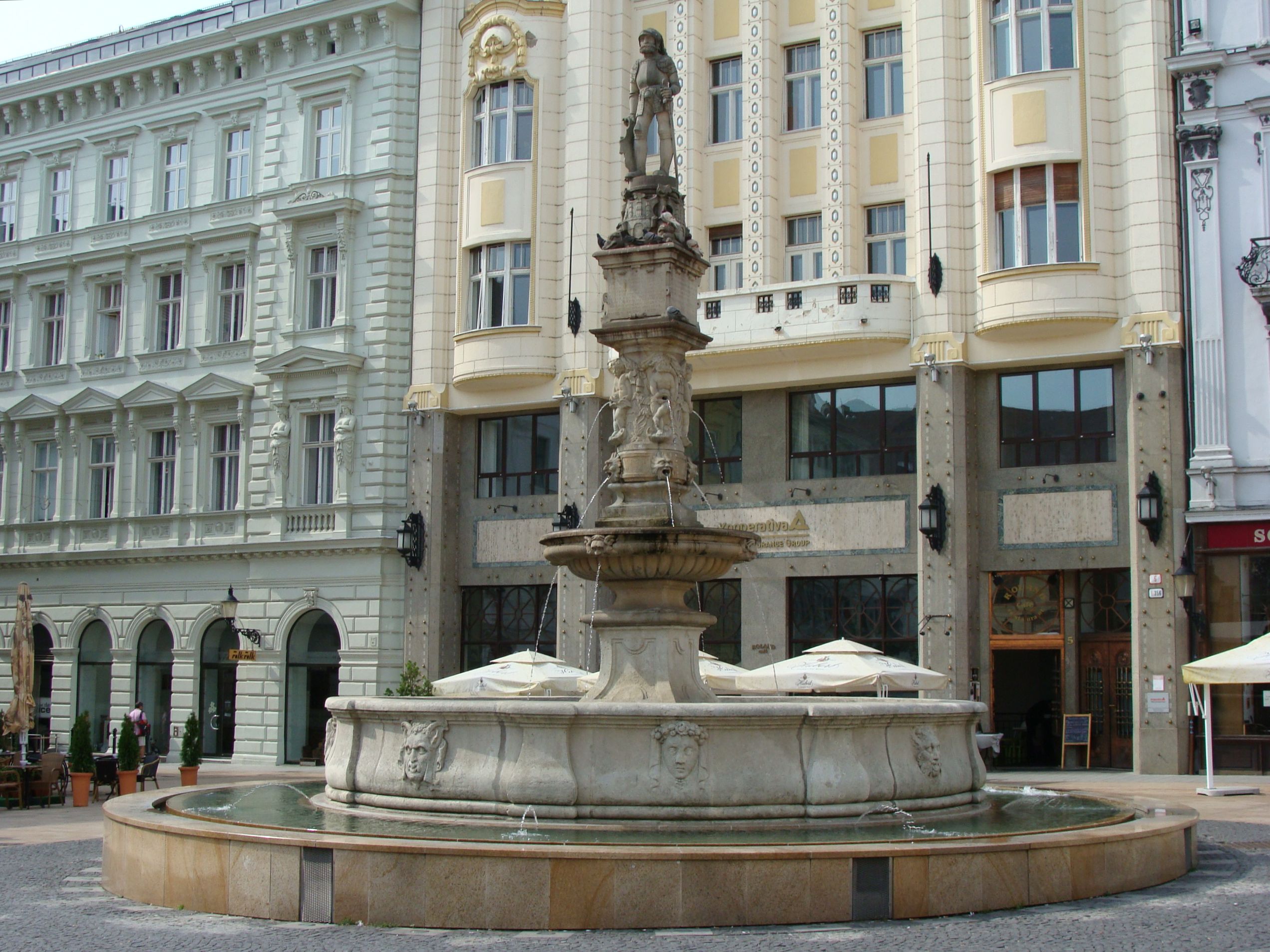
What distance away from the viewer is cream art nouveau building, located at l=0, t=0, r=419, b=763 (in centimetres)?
3647

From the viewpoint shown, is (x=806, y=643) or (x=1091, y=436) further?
(x=806, y=643)

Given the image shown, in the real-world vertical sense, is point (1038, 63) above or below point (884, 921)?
above

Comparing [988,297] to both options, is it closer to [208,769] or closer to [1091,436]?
[1091,436]

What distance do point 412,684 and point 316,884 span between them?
19.9 metres

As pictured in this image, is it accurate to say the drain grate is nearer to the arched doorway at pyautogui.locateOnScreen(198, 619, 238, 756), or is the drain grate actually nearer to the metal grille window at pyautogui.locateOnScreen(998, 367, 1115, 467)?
the metal grille window at pyautogui.locateOnScreen(998, 367, 1115, 467)

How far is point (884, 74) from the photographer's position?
3275 cm

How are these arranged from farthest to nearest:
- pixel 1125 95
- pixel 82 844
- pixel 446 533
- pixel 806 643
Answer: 1. pixel 446 533
2. pixel 806 643
3. pixel 1125 95
4. pixel 82 844

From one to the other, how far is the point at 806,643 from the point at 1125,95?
12884 millimetres

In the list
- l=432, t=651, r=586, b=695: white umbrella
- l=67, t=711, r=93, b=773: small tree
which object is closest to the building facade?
l=432, t=651, r=586, b=695: white umbrella

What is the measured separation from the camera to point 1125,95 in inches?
1155

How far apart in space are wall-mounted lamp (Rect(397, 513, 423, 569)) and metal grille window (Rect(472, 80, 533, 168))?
8644 mm

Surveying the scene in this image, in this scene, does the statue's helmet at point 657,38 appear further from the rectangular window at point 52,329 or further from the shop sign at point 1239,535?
the rectangular window at point 52,329

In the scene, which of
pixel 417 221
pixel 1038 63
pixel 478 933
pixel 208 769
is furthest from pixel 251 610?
pixel 478 933

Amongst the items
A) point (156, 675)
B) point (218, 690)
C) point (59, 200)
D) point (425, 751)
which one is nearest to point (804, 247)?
point (218, 690)
